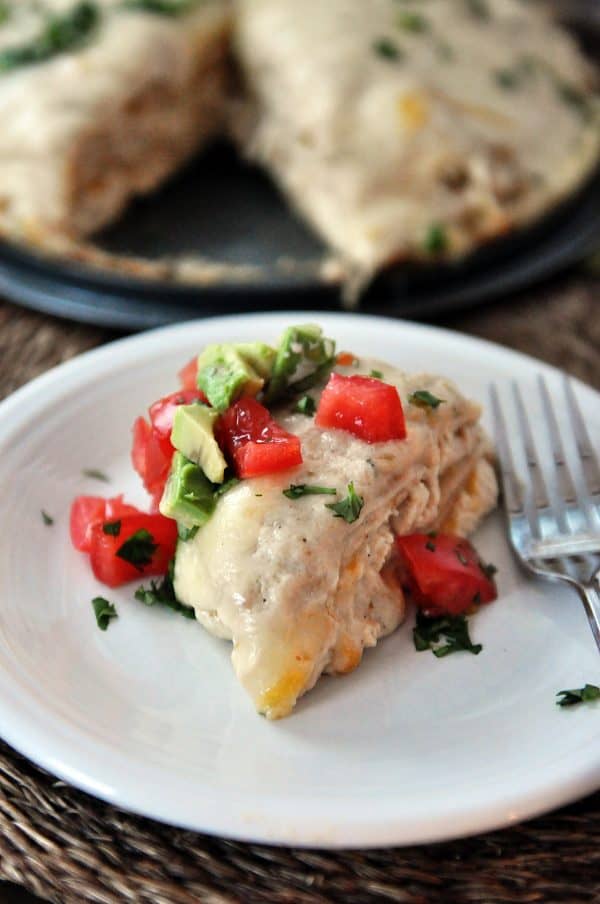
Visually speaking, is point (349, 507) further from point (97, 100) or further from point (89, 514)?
point (97, 100)

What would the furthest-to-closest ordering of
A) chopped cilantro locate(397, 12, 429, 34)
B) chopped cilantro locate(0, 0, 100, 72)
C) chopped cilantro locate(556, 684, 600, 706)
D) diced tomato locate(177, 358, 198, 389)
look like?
chopped cilantro locate(397, 12, 429, 34) < chopped cilantro locate(0, 0, 100, 72) < diced tomato locate(177, 358, 198, 389) < chopped cilantro locate(556, 684, 600, 706)

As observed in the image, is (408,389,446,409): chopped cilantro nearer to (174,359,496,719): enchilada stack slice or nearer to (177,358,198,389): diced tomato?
(174,359,496,719): enchilada stack slice

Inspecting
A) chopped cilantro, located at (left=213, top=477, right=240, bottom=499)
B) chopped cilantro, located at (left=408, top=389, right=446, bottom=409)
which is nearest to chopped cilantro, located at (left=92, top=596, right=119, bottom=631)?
chopped cilantro, located at (left=213, top=477, right=240, bottom=499)

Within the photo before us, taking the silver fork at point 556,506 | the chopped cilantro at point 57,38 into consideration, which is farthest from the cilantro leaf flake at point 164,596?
the chopped cilantro at point 57,38

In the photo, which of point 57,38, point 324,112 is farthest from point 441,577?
point 57,38

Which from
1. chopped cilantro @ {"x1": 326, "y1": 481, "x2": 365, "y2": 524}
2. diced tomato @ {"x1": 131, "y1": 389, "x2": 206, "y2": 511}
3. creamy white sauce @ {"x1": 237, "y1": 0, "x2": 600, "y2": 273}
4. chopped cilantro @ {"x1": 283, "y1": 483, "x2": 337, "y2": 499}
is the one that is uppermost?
chopped cilantro @ {"x1": 283, "y1": 483, "x2": 337, "y2": 499}

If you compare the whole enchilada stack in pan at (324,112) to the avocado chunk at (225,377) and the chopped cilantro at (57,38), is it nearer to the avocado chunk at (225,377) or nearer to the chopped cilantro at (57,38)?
the chopped cilantro at (57,38)

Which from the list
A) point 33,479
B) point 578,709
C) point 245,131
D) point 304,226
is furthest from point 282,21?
point 578,709

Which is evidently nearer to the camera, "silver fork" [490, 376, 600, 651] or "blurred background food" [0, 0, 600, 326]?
"silver fork" [490, 376, 600, 651]
